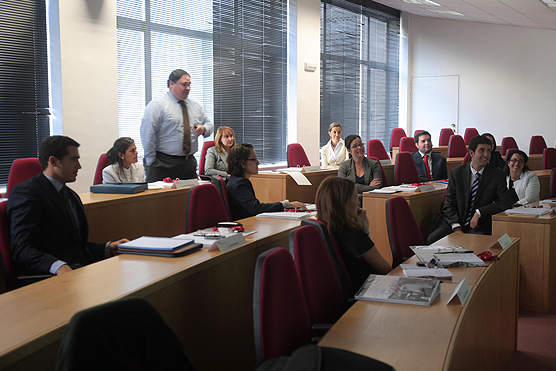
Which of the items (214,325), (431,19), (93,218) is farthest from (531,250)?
(431,19)

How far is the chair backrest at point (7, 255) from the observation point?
2.28 m

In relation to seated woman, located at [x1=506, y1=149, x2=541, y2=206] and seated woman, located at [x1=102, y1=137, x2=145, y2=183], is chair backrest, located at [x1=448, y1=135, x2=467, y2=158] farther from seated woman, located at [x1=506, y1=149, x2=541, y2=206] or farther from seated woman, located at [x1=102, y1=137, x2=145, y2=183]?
seated woman, located at [x1=102, y1=137, x2=145, y2=183]

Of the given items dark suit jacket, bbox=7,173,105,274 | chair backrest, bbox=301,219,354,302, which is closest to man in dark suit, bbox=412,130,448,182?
chair backrest, bbox=301,219,354,302

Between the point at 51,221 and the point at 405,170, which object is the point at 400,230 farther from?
the point at 405,170

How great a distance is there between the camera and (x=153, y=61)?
6270 mm

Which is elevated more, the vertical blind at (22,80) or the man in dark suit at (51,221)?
the vertical blind at (22,80)

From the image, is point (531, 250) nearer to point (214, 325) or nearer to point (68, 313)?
point (214, 325)

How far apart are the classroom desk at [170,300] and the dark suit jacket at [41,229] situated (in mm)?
398

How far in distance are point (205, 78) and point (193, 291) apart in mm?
5319

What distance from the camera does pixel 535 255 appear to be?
11.5ft

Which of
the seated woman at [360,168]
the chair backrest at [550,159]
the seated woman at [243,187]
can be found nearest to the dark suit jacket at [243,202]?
the seated woman at [243,187]

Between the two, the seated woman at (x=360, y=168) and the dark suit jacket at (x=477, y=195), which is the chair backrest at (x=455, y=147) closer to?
the seated woman at (x=360, y=168)

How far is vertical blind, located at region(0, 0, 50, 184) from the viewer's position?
190 inches

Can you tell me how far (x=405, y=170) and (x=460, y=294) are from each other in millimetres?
3910
